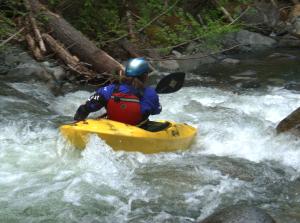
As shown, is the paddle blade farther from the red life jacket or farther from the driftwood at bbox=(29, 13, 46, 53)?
the driftwood at bbox=(29, 13, 46, 53)

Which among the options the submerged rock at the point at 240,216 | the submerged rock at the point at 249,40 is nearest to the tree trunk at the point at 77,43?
the submerged rock at the point at 249,40

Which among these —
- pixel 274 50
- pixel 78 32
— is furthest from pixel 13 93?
pixel 274 50

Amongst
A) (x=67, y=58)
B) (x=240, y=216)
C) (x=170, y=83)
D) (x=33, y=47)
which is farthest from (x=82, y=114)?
(x=33, y=47)

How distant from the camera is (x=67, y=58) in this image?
8867 millimetres

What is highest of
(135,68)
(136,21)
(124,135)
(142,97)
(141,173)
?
(135,68)

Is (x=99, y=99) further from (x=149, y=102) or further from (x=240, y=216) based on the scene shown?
(x=240, y=216)

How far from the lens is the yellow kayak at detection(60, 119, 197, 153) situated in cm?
522

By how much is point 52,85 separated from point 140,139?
3.56 metres

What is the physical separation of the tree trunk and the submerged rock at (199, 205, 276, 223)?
4.79 metres

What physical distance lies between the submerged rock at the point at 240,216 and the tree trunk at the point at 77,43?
4794mm

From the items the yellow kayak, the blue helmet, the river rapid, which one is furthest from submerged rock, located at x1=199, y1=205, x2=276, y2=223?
the blue helmet

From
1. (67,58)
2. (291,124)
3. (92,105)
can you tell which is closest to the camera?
(92,105)

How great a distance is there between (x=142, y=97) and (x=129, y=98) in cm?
15

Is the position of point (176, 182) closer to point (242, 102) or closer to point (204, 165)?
point (204, 165)
